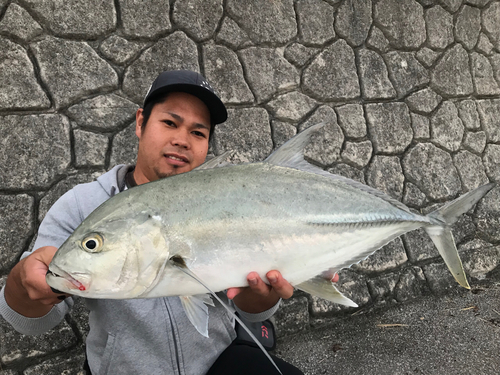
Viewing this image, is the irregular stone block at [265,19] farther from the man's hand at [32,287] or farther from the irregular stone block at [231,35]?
the man's hand at [32,287]

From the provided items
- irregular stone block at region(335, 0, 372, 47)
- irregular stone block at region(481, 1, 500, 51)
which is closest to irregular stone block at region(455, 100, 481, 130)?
irregular stone block at region(481, 1, 500, 51)

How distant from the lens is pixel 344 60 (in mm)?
3824

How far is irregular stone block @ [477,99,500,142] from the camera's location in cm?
455

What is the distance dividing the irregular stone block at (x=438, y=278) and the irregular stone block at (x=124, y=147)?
130 inches

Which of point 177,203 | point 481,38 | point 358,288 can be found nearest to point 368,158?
point 358,288

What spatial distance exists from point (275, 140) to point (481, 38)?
340 cm

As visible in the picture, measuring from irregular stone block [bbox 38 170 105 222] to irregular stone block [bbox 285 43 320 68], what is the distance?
221cm

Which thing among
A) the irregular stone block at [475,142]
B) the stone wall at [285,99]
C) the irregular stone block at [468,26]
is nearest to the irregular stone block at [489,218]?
the stone wall at [285,99]

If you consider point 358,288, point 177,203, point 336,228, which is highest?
point 177,203

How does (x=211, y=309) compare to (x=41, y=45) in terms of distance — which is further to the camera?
(x=41, y=45)

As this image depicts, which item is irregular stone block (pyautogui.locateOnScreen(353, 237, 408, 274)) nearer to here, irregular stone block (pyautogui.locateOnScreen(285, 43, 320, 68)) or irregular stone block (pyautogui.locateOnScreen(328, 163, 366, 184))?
irregular stone block (pyautogui.locateOnScreen(328, 163, 366, 184))

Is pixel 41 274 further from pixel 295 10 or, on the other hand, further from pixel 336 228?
pixel 295 10

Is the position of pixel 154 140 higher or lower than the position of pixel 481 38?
lower

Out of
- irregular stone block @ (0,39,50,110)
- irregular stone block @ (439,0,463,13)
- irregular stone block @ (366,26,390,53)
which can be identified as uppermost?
irregular stone block @ (439,0,463,13)
